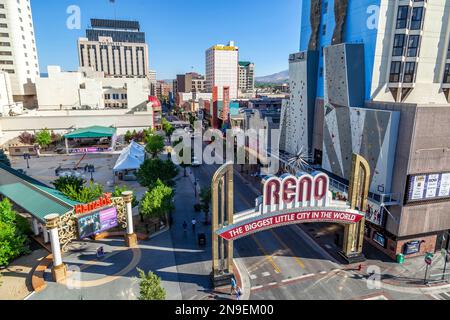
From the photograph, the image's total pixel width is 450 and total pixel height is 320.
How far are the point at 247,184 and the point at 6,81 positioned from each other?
8598cm

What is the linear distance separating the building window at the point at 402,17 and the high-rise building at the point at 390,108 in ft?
Answer: 0.34

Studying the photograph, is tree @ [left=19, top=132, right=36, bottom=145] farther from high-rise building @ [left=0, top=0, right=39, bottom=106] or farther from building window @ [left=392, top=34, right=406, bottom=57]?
building window @ [left=392, top=34, right=406, bottom=57]

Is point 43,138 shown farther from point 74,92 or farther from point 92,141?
point 74,92

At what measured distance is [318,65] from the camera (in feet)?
154

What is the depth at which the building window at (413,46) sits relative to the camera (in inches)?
1373

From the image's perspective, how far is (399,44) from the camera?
3478 centimetres

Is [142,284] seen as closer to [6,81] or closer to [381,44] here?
[381,44]

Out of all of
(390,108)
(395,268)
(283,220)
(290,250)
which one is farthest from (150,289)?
(390,108)

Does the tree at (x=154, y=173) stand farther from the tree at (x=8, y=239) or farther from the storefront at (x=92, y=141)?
the storefront at (x=92, y=141)

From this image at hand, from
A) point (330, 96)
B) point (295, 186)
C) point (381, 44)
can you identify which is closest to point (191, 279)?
point (295, 186)

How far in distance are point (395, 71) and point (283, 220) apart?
2445 cm

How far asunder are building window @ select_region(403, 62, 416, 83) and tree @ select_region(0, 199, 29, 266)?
1830 inches

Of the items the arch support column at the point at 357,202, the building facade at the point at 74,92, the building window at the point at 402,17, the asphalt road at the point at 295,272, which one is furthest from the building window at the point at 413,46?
the building facade at the point at 74,92

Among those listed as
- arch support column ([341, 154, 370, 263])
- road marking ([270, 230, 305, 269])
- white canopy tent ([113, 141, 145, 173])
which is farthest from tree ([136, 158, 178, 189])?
arch support column ([341, 154, 370, 263])
